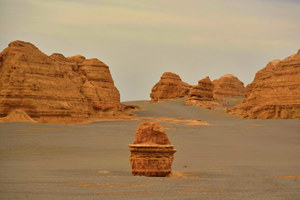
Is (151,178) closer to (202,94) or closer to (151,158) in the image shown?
(151,158)

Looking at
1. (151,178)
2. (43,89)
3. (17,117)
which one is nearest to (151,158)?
(151,178)

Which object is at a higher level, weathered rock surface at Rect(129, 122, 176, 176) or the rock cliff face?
the rock cliff face

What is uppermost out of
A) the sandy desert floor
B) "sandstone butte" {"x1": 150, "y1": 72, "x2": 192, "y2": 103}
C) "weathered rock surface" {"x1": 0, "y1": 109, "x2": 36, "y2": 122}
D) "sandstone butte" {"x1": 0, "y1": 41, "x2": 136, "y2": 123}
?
"sandstone butte" {"x1": 150, "y1": 72, "x2": 192, "y2": 103}

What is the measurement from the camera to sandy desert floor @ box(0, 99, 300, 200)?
12.3 m

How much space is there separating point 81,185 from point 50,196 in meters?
1.73

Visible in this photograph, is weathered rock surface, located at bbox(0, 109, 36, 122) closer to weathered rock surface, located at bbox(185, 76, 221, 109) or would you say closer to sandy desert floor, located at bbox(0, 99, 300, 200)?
sandy desert floor, located at bbox(0, 99, 300, 200)

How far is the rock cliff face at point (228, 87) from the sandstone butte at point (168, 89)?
19.7m

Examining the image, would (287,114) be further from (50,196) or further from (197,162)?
(50,196)

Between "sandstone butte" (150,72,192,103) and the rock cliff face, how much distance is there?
1967 centimetres

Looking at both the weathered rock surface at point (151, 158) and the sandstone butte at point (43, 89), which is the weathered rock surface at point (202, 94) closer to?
the sandstone butte at point (43, 89)

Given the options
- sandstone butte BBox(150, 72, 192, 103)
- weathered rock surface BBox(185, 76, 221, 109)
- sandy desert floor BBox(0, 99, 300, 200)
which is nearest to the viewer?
sandy desert floor BBox(0, 99, 300, 200)

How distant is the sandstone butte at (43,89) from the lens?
110ft

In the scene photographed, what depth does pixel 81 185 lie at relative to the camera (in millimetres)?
12922

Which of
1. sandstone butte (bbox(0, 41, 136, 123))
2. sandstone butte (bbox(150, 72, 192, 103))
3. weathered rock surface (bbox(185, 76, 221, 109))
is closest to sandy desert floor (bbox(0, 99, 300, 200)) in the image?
sandstone butte (bbox(0, 41, 136, 123))
